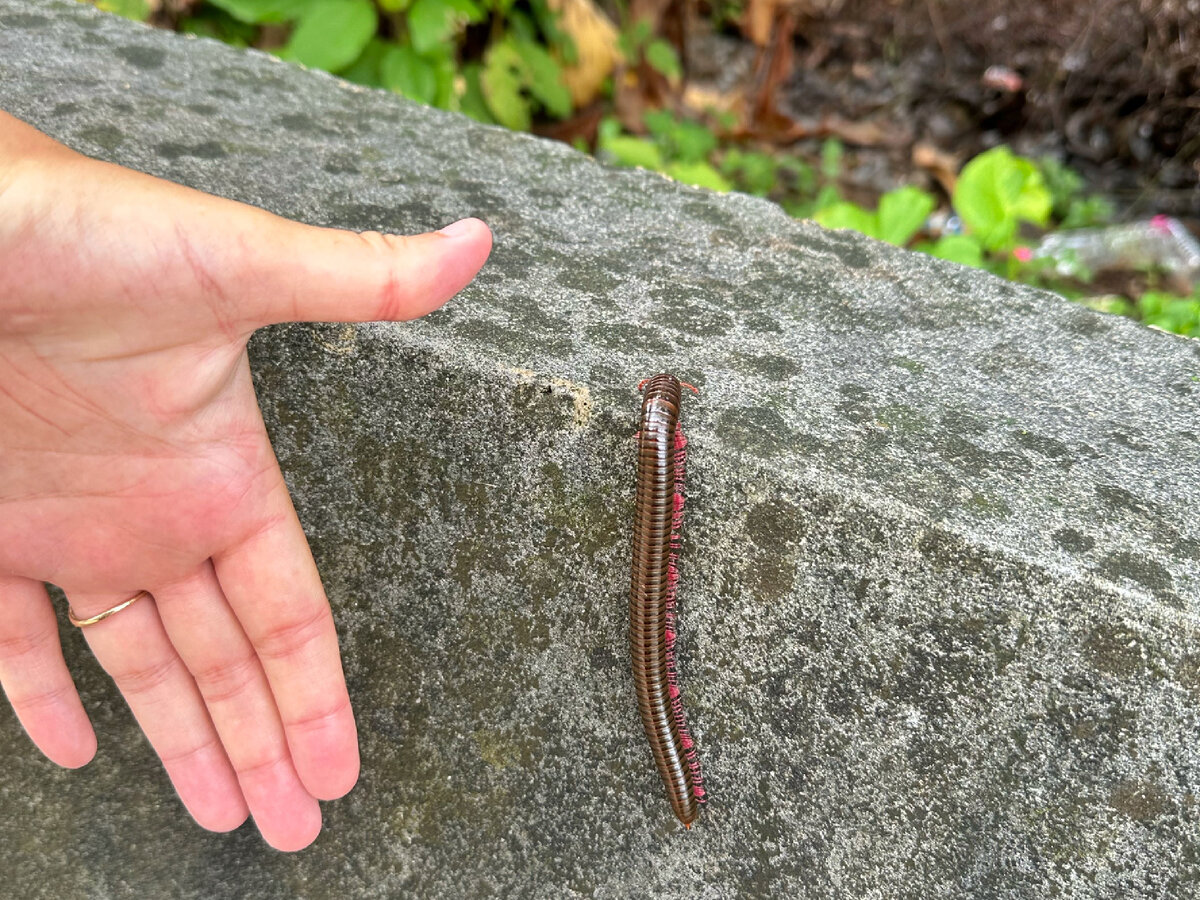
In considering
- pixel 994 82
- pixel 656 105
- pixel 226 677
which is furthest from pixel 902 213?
pixel 994 82

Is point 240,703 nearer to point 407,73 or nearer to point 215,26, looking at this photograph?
point 407,73

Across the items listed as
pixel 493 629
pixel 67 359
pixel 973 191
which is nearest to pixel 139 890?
pixel 493 629

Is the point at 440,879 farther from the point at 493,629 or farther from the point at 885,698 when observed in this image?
the point at 885,698

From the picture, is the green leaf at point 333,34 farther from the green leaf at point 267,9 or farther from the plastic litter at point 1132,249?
the plastic litter at point 1132,249

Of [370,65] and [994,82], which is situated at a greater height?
[370,65]

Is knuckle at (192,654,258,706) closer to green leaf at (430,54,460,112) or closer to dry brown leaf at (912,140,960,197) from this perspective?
green leaf at (430,54,460,112)

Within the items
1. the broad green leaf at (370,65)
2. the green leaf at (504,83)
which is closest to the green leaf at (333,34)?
the broad green leaf at (370,65)
